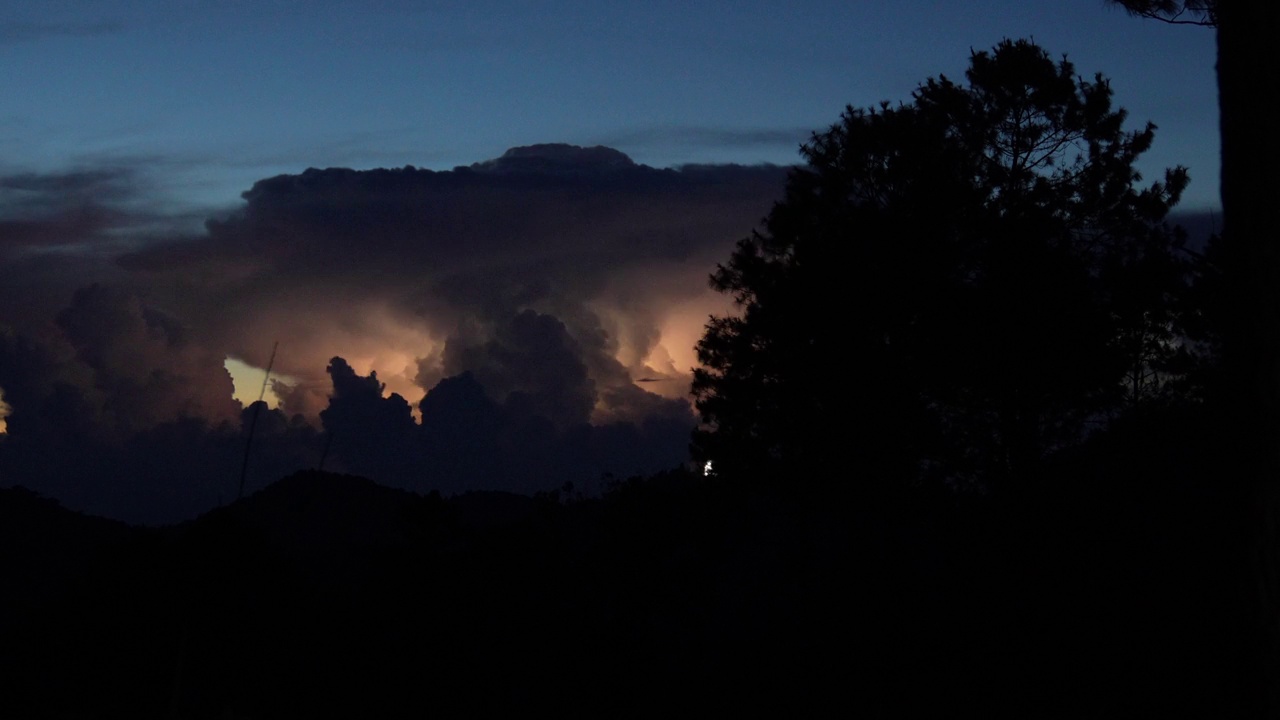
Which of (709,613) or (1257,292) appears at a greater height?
(1257,292)

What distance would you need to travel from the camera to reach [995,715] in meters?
12.4

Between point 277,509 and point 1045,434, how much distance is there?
67.6m

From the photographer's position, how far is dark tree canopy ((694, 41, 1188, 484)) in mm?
20875

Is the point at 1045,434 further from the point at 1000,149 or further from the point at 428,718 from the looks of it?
the point at 428,718

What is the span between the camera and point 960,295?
2148 cm

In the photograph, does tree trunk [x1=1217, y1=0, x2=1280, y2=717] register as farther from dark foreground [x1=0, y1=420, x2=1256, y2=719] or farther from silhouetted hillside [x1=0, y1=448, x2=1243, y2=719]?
silhouetted hillside [x1=0, y1=448, x2=1243, y2=719]

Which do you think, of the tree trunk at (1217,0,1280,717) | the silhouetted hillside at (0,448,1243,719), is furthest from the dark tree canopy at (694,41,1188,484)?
the tree trunk at (1217,0,1280,717)

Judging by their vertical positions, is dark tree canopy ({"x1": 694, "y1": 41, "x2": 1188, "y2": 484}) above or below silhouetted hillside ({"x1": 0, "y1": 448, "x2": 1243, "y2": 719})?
above

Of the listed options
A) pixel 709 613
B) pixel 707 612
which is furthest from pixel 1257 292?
pixel 707 612

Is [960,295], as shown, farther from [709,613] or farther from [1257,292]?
[1257,292]

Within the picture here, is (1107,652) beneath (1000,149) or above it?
beneath

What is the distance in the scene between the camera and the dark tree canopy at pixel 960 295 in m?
20.9

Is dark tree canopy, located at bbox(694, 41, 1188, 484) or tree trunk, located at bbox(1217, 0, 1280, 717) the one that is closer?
tree trunk, located at bbox(1217, 0, 1280, 717)

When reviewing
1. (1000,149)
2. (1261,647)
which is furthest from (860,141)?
(1261,647)
